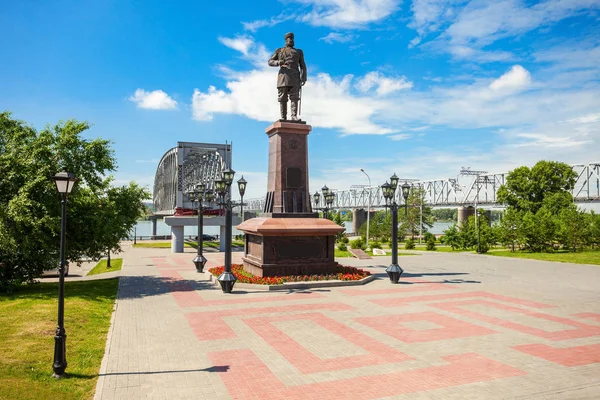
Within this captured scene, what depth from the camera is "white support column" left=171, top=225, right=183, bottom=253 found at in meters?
38.6

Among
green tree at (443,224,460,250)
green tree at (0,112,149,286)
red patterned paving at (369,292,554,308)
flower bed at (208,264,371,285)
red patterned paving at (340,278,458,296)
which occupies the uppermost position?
green tree at (0,112,149,286)

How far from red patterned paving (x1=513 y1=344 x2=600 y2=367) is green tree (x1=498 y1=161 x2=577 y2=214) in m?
44.4

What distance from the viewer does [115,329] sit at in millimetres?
11164

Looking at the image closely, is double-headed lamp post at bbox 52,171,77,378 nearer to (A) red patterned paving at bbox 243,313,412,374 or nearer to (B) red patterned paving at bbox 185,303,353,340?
(B) red patterned paving at bbox 185,303,353,340

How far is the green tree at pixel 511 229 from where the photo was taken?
37.4 meters

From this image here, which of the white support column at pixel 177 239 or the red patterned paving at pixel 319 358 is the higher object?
→ the white support column at pixel 177 239

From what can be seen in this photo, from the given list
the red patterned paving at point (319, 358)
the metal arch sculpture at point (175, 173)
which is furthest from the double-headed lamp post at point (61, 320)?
the metal arch sculpture at point (175, 173)

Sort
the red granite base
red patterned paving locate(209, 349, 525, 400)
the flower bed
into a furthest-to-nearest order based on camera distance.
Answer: the red granite base → the flower bed → red patterned paving locate(209, 349, 525, 400)

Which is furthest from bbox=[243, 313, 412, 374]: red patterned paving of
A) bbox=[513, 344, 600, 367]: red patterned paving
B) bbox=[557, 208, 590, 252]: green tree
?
bbox=[557, 208, 590, 252]: green tree

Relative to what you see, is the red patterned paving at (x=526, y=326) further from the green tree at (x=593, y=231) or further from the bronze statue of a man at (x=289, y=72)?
the green tree at (x=593, y=231)

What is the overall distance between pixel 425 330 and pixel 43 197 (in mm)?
13994

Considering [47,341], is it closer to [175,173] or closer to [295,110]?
[295,110]

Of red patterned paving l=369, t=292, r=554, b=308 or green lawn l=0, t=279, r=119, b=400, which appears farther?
red patterned paving l=369, t=292, r=554, b=308

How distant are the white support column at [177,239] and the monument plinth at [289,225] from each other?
20.7 meters
